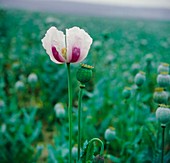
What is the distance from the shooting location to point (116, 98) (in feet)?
6.76

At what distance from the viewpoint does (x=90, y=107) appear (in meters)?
1.87

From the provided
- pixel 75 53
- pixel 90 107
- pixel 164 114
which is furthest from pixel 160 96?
pixel 90 107

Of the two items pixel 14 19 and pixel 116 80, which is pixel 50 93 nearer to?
pixel 116 80

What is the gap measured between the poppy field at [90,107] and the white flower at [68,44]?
6 centimetres

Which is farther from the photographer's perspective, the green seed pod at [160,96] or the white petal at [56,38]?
the green seed pod at [160,96]

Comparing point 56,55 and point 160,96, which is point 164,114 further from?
point 56,55

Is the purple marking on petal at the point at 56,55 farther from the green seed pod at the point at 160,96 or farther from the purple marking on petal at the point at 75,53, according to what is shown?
the green seed pod at the point at 160,96

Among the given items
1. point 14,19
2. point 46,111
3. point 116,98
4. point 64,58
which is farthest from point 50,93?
point 14,19

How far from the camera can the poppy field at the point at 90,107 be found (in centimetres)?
129

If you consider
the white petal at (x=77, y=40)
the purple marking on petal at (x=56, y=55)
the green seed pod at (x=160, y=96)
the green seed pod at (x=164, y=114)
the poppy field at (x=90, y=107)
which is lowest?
the poppy field at (x=90, y=107)

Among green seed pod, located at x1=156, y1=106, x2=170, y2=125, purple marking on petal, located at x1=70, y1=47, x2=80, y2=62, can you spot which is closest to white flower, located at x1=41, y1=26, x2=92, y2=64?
purple marking on petal, located at x1=70, y1=47, x2=80, y2=62

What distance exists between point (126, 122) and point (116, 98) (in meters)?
0.35

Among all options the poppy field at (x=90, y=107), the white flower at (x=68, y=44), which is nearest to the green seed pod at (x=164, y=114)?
the poppy field at (x=90, y=107)

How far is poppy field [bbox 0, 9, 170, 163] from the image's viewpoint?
129 cm
